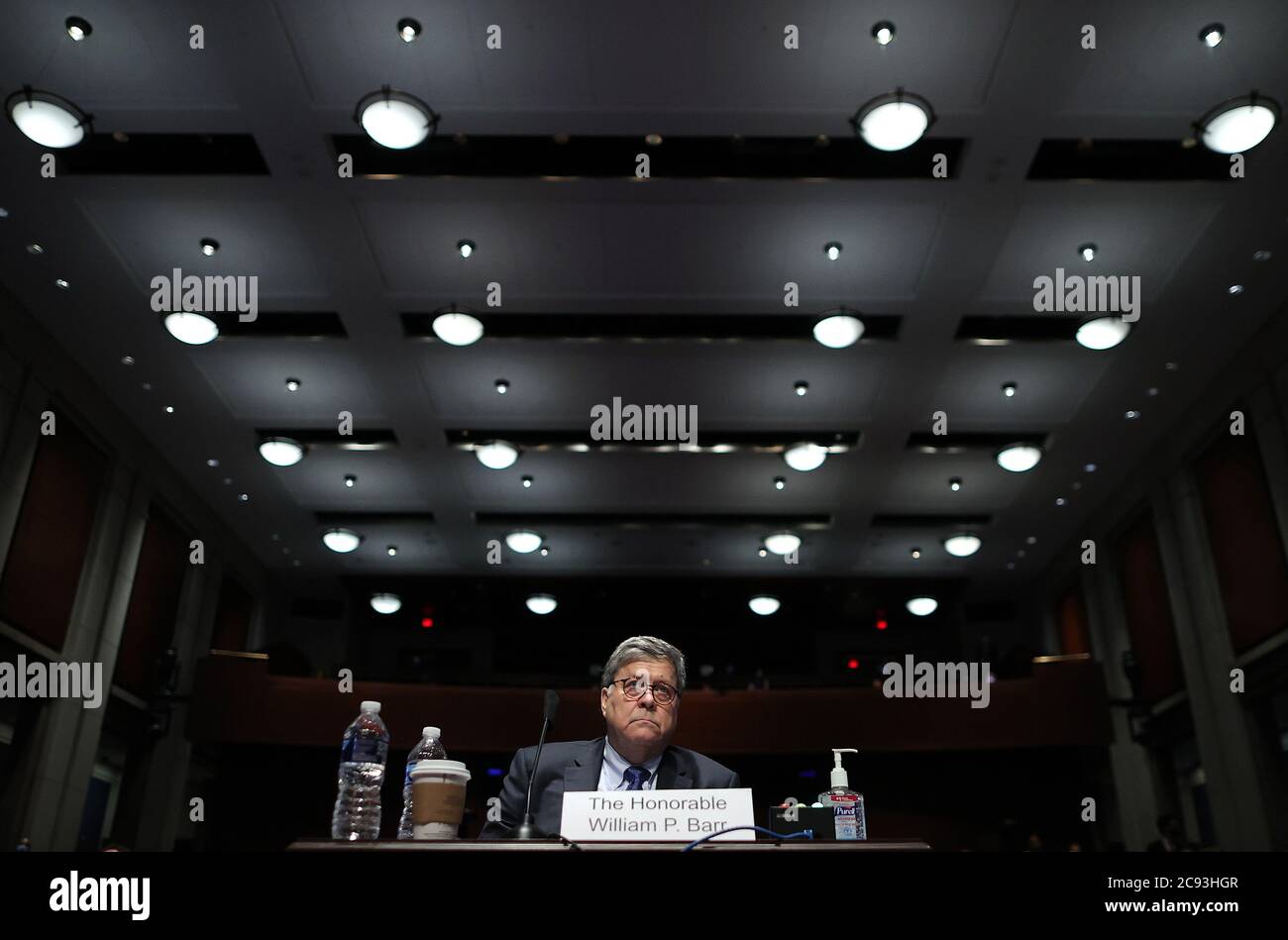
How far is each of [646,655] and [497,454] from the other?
28.9 feet

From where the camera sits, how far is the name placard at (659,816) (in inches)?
81.8

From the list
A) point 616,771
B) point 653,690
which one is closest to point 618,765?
point 616,771

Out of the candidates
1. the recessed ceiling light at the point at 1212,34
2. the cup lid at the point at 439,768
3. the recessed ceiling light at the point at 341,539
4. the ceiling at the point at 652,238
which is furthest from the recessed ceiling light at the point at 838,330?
the recessed ceiling light at the point at 341,539

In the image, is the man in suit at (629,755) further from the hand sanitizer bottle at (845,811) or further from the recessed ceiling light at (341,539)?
the recessed ceiling light at (341,539)

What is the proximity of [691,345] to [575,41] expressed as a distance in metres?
Result: 3.81

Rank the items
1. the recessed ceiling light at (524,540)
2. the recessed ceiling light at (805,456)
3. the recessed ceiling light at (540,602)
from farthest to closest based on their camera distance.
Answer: the recessed ceiling light at (540,602) < the recessed ceiling light at (524,540) < the recessed ceiling light at (805,456)

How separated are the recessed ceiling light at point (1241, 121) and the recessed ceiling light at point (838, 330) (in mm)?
3249

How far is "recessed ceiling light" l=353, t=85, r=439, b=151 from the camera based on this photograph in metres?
7.24

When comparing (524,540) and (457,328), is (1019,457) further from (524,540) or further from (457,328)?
(524,540)

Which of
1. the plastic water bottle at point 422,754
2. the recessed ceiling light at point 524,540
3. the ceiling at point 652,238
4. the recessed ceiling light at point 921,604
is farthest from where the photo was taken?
the recessed ceiling light at point 921,604

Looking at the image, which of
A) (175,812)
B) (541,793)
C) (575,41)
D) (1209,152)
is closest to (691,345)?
(575,41)

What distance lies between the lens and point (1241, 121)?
7.28m

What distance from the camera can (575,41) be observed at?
714cm

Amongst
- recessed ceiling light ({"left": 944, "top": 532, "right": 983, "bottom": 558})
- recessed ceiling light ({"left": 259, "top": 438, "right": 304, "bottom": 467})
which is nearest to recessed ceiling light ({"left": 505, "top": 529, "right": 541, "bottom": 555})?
recessed ceiling light ({"left": 259, "top": 438, "right": 304, "bottom": 467})
